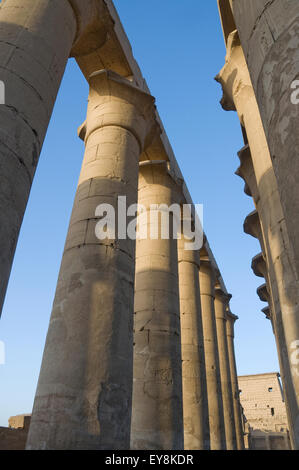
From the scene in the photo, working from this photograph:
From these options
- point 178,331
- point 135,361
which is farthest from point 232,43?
point 135,361

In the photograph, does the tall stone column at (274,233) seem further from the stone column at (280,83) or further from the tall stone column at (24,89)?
the tall stone column at (24,89)

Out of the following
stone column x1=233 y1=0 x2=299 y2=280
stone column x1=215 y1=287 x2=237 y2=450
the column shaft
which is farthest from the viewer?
stone column x1=215 y1=287 x2=237 y2=450

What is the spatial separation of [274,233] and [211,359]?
1084 centimetres

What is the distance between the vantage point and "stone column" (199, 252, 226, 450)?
569 inches

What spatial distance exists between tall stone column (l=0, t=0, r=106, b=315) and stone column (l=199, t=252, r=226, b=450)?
43.5 ft

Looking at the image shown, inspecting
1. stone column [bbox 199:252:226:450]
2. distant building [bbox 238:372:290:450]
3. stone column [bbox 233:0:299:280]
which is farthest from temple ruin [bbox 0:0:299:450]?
distant building [bbox 238:372:290:450]

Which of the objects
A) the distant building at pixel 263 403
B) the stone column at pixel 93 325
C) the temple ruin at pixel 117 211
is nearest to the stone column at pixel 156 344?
the temple ruin at pixel 117 211

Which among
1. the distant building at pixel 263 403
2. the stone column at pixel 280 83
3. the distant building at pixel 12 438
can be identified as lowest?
the distant building at pixel 12 438

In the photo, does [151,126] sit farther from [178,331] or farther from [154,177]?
[178,331]

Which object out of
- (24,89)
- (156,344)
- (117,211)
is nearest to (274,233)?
(117,211)

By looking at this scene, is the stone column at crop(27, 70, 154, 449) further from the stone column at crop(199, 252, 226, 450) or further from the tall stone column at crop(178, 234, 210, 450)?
the stone column at crop(199, 252, 226, 450)

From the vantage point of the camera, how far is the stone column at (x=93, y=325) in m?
4.75

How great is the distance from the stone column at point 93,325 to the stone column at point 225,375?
14.6 meters

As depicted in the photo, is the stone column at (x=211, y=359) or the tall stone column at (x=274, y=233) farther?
the stone column at (x=211, y=359)
